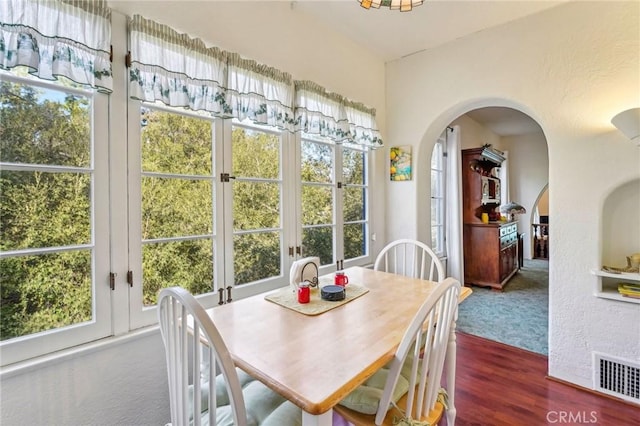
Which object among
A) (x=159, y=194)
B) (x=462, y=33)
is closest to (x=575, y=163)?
(x=462, y=33)

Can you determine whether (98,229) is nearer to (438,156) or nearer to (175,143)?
(175,143)

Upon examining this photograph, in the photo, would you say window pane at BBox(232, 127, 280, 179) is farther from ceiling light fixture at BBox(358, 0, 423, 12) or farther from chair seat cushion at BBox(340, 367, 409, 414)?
chair seat cushion at BBox(340, 367, 409, 414)

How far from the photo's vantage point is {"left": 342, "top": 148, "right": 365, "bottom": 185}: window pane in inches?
110

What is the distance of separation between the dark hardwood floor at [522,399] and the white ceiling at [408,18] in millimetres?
2765

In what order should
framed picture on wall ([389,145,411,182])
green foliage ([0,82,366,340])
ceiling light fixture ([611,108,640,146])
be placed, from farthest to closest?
framed picture on wall ([389,145,411,182]) < ceiling light fixture ([611,108,640,146]) < green foliage ([0,82,366,340])

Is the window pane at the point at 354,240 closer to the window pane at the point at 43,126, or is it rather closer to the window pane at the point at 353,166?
the window pane at the point at 353,166

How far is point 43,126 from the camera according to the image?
1267 mm

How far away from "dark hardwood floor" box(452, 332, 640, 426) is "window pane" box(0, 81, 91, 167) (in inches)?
98.6

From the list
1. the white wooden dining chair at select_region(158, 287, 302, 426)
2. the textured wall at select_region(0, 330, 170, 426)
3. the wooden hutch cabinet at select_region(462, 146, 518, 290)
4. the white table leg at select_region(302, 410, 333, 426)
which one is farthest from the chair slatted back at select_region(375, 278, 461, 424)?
the wooden hutch cabinet at select_region(462, 146, 518, 290)

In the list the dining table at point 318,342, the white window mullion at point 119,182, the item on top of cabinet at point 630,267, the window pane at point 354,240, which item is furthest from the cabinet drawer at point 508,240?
the white window mullion at point 119,182

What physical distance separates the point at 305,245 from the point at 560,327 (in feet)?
6.52

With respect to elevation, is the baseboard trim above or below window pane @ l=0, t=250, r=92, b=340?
below

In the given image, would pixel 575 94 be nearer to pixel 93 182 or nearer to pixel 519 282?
pixel 93 182

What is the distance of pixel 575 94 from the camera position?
2.09 metres
